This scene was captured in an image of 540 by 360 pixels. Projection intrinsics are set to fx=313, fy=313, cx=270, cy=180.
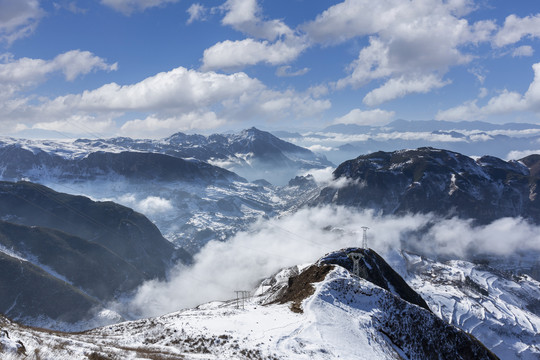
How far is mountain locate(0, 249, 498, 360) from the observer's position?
4788 cm

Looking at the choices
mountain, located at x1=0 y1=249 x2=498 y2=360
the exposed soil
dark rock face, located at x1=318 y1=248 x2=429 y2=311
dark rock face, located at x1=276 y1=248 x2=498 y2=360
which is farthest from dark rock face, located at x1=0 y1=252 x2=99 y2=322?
dark rock face, located at x1=276 y1=248 x2=498 y2=360

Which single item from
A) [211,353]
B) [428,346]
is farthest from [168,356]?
[428,346]

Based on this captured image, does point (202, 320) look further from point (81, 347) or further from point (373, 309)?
point (373, 309)

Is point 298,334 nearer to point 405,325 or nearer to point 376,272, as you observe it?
point 405,325

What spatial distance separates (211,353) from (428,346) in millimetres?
46377

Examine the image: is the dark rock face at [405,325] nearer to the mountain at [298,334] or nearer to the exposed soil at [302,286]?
the exposed soil at [302,286]

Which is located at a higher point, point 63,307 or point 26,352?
point 26,352

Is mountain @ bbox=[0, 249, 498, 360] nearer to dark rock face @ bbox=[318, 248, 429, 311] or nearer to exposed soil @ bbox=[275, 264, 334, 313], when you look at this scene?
exposed soil @ bbox=[275, 264, 334, 313]

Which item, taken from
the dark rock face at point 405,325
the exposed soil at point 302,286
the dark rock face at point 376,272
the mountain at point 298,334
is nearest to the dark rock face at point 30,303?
the mountain at point 298,334

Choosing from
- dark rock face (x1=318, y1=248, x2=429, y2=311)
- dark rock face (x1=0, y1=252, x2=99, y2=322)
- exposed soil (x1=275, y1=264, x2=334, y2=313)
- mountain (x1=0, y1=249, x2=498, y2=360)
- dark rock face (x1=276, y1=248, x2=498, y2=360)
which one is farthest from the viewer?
dark rock face (x1=0, y1=252, x2=99, y2=322)

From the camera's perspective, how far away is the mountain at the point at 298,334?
47875 mm

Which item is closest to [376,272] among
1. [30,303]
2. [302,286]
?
[302,286]

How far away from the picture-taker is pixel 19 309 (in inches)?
7362

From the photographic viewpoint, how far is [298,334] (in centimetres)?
5362
